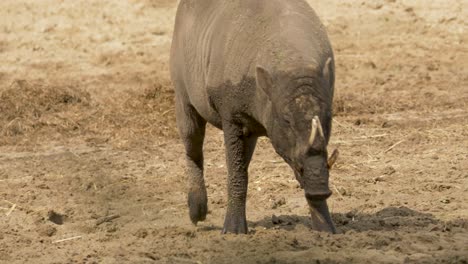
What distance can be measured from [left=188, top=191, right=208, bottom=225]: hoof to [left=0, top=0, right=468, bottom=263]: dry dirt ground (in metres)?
0.10

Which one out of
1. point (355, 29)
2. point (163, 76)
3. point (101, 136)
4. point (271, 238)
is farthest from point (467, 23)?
point (271, 238)

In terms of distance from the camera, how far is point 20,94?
1272 cm

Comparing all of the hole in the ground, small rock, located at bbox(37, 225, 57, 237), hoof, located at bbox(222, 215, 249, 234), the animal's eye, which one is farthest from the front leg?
the hole in the ground

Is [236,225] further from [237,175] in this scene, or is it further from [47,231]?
[47,231]

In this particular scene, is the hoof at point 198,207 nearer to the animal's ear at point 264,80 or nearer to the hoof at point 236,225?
the hoof at point 236,225

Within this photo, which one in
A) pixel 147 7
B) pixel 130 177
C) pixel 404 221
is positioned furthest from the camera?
pixel 147 7

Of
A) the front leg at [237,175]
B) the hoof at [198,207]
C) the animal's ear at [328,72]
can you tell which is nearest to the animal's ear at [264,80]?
the animal's ear at [328,72]

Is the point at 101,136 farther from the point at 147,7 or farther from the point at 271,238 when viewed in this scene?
the point at 271,238

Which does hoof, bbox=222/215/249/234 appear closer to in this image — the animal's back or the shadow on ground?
the shadow on ground

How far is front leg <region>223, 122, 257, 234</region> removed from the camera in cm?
781

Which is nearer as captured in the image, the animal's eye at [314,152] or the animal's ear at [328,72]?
the animal's eye at [314,152]

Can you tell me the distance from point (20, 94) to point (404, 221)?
5.79m

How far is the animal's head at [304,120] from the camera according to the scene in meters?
6.89

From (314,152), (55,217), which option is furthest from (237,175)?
(55,217)
